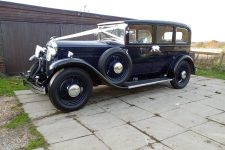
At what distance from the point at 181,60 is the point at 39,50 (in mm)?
3820

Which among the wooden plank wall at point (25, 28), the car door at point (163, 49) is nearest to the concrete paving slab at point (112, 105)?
the car door at point (163, 49)

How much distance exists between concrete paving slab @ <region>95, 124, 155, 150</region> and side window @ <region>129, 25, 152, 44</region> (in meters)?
2.53

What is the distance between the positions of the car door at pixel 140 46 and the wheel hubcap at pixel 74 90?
166 centimetres

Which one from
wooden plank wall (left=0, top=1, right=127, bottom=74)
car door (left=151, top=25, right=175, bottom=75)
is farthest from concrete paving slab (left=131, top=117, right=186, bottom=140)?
wooden plank wall (left=0, top=1, right=127, bottom=74)

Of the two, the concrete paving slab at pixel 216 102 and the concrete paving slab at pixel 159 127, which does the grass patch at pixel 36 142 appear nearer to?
the concrete paving slab at pixel 159 127

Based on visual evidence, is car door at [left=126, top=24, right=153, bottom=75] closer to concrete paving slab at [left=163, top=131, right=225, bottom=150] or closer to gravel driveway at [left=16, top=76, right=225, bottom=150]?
gravel driveway at [left=16, top=76, right=225, bottom=150]

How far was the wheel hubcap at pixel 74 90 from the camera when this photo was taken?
4846 mm

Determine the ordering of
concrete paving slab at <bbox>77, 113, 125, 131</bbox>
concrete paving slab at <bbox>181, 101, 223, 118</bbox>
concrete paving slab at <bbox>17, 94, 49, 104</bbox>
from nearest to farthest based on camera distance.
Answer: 1. concrete paving slab at <bbox>77, 113, 125, 131</bbox>
2. concrete paving slab at <bbox>181, 101, 223, 118</bbox>
3. concrete paving slab at <bbox>17, 94, 49, 104</bbox>

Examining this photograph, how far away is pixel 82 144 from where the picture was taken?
3566 mm

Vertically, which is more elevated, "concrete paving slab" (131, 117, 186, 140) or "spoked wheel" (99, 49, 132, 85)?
"spoked wheel" (99, 49, 132, 85)

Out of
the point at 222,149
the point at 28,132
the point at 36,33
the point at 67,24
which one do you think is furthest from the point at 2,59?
the point at 222,149

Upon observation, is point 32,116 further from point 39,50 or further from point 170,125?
point 170,125

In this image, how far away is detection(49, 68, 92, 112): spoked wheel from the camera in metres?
4.67

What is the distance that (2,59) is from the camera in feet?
28.3
